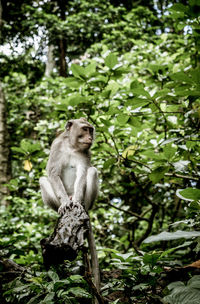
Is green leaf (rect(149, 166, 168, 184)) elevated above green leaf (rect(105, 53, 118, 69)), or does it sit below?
below

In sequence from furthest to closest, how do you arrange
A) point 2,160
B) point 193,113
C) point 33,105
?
point 33,105, point 2,160, point 193,113

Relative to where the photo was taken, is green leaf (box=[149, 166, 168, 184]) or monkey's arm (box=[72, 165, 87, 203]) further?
monkey's arm (box=[72, 165, 87, 203])

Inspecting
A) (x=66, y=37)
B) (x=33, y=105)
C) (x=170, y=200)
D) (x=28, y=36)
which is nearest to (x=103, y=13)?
(x=66, y=37)

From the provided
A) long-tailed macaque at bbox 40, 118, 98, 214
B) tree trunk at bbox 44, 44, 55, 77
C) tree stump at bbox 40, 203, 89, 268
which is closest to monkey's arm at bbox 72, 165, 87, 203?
long-tailed macaque at bbox 40, 118, 98, 214

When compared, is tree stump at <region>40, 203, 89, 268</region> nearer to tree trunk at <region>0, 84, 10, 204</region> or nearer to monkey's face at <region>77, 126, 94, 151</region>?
monkey's face at <region>77, 126, 94, 151</region>

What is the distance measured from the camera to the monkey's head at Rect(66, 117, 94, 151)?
2.66m

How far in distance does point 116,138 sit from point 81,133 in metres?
0.71

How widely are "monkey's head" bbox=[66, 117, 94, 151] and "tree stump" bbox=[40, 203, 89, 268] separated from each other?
115 cm

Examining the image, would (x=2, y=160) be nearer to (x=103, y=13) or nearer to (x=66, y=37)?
(x=66, y=37)

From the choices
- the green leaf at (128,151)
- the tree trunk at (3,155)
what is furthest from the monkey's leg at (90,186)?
the tree trunk at (3,155)

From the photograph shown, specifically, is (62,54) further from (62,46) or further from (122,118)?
(122,118)

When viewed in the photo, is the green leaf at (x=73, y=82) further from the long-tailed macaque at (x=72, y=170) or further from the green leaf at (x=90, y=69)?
the long-tailed macaque at (x=72, y=170)

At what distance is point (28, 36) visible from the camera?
7.78m

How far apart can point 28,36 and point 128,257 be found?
7.86m
